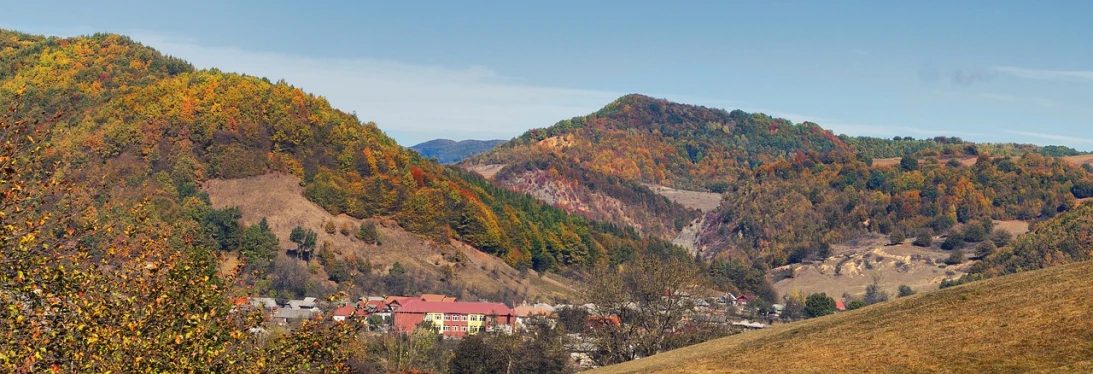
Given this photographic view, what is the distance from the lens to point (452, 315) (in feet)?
494

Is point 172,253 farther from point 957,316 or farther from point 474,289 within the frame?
point 474,289

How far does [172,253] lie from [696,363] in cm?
2385

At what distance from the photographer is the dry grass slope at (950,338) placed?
1112 inches

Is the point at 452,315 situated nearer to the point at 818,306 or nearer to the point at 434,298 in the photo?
the point at 434,298

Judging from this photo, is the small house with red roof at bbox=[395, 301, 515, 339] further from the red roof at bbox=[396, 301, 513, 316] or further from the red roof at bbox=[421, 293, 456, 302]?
the red roof at bbox=[421, 293, 456, 302]

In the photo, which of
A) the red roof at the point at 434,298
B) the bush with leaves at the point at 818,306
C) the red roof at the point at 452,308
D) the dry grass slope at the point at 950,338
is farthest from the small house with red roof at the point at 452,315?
the dry grass slope at the point at 950,338

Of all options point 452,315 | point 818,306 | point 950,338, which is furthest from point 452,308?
point 950,338

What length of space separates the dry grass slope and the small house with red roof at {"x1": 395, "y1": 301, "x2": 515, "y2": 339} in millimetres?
99711

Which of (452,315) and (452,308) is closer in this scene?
(452,315)

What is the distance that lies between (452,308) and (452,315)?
1.55 m

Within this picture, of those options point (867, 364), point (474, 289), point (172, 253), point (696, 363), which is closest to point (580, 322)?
point (696, 363)

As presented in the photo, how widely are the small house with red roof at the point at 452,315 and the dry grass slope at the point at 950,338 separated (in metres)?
99.7

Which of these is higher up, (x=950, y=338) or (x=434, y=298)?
(x=950, y=338)

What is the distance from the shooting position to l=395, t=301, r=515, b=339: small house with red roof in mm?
145125
